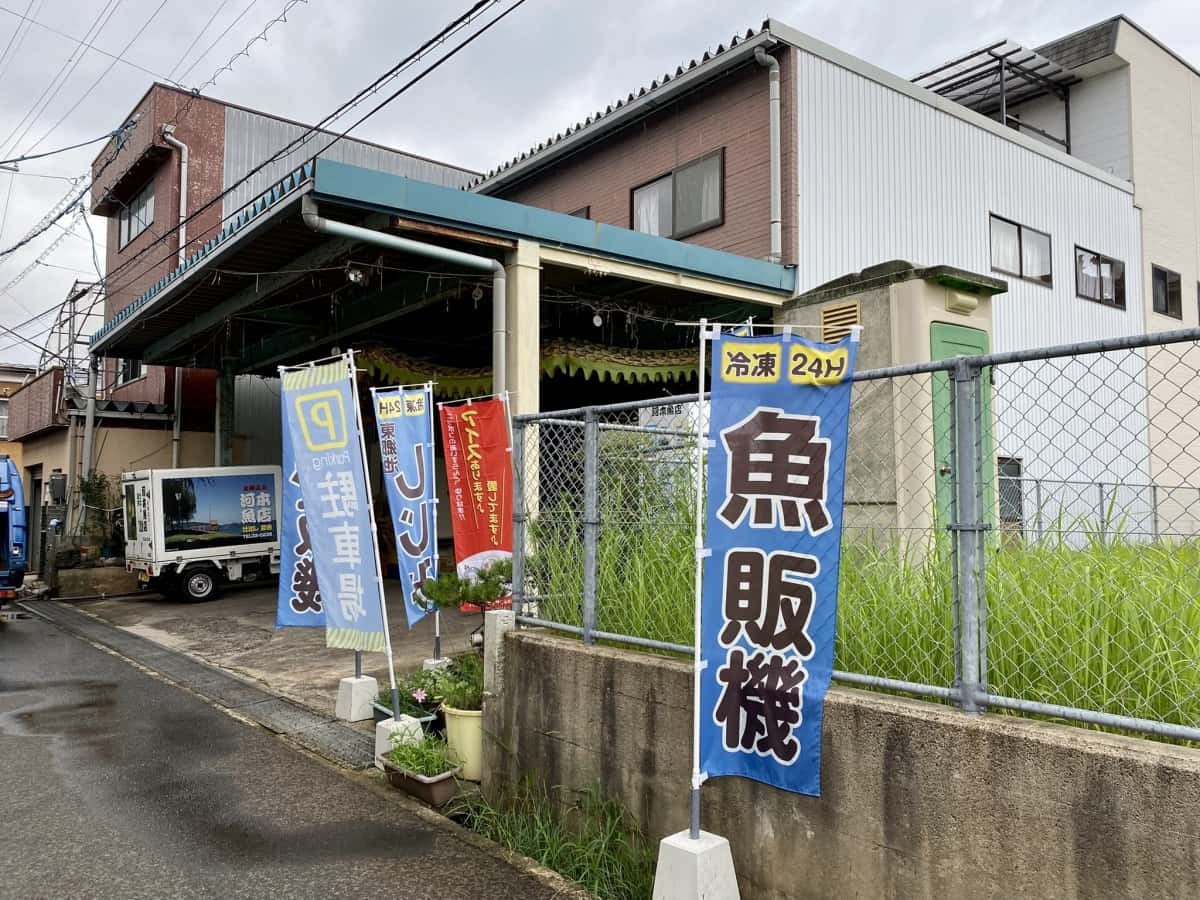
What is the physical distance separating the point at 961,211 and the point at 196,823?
488 inches

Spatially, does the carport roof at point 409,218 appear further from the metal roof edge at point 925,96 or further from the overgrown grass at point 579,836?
the overgrown grass at point 579,836

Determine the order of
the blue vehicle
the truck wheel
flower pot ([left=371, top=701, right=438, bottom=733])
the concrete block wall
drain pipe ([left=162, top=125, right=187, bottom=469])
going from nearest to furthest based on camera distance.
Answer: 1. the concrete block wall
2. flower pot ([left=371, top=701, right=438, bottom=733])
3. the blue vehicle
4. the truck wheel
5. drain pipe ([left=162, top=125, right=187, bottom=469])

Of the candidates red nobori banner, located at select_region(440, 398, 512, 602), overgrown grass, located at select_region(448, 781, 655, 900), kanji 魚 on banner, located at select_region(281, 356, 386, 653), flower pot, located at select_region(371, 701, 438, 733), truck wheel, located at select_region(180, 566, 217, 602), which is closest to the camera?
overgrown grass, located at select_region(448, 781, 655, 900)

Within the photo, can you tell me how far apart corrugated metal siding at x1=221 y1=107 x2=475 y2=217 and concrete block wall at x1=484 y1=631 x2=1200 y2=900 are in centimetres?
1752

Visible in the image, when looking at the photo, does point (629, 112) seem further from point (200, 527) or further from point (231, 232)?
point (200, 527)

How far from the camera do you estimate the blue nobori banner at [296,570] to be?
21.1 feet

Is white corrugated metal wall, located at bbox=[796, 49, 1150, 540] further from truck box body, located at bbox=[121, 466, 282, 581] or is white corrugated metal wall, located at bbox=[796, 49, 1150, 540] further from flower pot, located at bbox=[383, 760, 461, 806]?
truck box body, located at bbox=[121, 466, 282, 581]

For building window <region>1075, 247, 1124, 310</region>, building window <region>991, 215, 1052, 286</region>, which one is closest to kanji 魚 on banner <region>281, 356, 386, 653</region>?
building window <region>991, 215, 1052, 286</region>

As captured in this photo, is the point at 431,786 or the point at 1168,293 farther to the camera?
the point at 1168,293

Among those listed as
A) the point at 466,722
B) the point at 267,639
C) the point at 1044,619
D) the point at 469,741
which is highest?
the point at 1044,619

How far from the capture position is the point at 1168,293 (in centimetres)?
1648

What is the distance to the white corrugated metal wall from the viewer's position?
11039 millimetres

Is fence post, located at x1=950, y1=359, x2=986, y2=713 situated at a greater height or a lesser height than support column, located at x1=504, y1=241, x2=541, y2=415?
lesser

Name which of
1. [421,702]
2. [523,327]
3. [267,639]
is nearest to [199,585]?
[267,639]
